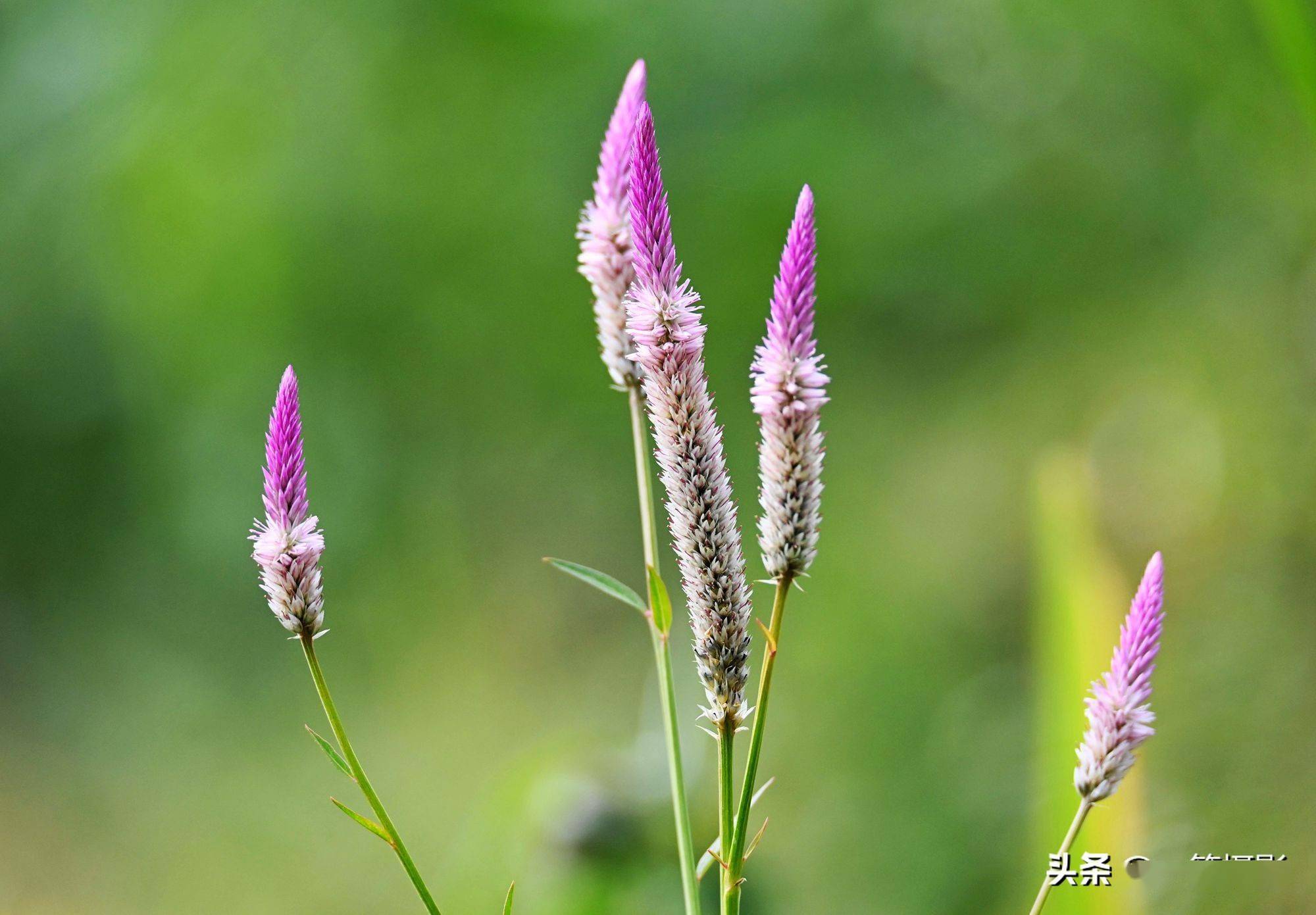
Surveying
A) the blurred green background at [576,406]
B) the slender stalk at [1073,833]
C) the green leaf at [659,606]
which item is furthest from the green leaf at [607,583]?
the blurred green background at [576,406]

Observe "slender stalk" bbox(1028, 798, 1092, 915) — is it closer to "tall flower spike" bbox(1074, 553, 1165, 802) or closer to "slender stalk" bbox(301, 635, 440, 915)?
"tall flower spike" bbox(1074, 553, 1165, 802)

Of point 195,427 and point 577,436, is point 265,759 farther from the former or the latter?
point 577,436

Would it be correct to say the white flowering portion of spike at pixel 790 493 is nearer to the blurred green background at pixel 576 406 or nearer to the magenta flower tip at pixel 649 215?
the magenta flower tip at pixel 649 215

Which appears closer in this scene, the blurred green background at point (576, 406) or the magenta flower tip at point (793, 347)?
the magenta flower tip at point (793, 347)

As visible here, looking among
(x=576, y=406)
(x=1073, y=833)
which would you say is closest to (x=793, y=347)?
(x=1073, y=833)

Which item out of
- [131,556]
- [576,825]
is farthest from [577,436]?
[576,825]

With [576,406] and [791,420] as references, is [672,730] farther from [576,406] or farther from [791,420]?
[576,406]

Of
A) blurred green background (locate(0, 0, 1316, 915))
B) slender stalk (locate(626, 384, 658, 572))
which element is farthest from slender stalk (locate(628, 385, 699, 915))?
blurred green background (locate(0, 0, 1316, 915))

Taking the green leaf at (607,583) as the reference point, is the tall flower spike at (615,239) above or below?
above
